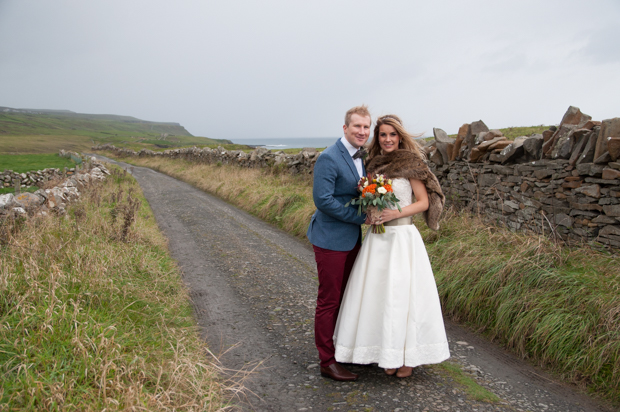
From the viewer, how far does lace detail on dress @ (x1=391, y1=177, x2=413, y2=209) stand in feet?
11.7

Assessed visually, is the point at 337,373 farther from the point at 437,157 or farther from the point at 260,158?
the point at 260,158

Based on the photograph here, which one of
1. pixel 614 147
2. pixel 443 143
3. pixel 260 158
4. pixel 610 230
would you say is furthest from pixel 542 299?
pixel 260 158

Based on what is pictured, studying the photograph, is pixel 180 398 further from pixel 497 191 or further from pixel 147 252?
pixel 497 191

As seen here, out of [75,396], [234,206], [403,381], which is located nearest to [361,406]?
[403,381]

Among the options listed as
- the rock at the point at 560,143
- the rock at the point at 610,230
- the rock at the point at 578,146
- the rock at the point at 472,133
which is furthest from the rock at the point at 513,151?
the rock at the point at 610,230

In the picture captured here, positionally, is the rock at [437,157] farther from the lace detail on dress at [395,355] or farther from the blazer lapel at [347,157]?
the lace detail on dress at [395,355]

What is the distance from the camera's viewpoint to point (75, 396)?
2516 mm

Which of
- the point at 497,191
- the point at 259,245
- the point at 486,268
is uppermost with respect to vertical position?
the point at 497,191

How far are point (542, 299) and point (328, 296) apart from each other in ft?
7.87

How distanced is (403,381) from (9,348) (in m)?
3.11

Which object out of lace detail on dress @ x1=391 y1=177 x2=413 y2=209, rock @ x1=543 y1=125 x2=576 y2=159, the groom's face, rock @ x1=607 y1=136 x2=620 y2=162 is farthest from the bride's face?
rock @ x1=543 y1=125 x2=576 y2=159

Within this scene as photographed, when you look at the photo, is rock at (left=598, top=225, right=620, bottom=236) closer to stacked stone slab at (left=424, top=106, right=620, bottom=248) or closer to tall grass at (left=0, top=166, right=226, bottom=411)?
stacked stone slab at (left=424, top=106, right=620, bottom=248)

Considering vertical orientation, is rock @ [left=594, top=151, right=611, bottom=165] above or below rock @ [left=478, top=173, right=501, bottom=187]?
above

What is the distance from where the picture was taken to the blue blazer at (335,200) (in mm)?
3426
